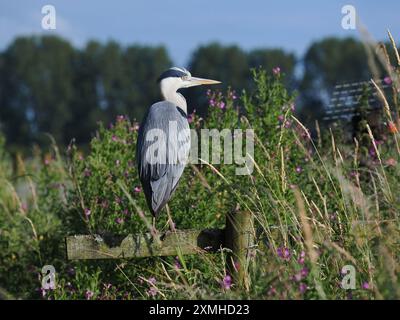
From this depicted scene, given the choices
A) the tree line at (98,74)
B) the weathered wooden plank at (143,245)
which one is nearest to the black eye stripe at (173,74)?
the weathered wooden plank at (143,245)

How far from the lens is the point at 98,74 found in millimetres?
57594

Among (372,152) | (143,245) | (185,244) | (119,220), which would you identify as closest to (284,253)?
(185,244)

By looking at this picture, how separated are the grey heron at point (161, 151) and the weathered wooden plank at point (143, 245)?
41 centimetres

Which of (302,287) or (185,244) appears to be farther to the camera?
(185,244)

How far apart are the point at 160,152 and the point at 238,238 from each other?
1.02 m

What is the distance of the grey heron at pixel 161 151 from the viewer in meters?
5.01

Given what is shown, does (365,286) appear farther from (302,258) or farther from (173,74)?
(173,74)

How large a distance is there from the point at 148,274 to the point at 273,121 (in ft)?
5.35

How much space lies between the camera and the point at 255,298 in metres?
3.42

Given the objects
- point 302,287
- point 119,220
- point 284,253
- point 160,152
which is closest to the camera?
point 302,287

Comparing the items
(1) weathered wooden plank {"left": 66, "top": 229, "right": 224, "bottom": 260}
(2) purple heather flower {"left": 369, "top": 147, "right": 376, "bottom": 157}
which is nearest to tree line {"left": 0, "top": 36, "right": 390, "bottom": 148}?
(2) purple heather flower {"left": 369, "top": 147, "right": 376, "bottom": 157}
